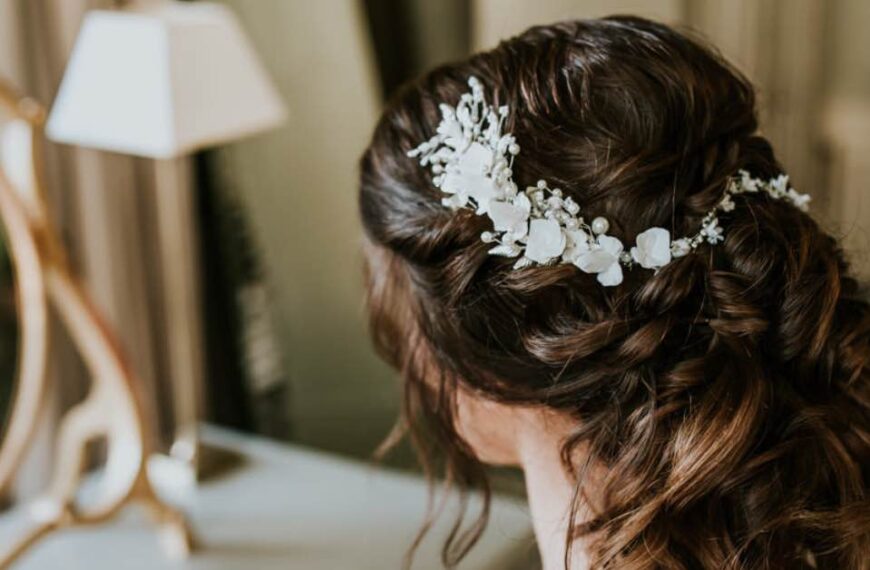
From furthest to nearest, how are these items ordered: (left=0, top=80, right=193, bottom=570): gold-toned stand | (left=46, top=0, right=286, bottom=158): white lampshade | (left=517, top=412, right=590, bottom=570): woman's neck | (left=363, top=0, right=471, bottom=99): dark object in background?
(left=363, top=0, right=471, bottom=99): dark object in background → (left=46, top=0, right=286, bottom=158): white lampshade → (left=0, top=80, right=193, bottom=570): gold-toned stand → (left=517, top=412, right=590, bottom=570): woman's neck

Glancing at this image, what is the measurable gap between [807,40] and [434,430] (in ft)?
2.63

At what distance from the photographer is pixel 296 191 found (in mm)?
1810

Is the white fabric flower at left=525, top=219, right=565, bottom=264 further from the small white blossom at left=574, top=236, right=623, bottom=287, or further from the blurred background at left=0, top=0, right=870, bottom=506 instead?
the blurred background at left=0, top=0, right=870, bottom=506

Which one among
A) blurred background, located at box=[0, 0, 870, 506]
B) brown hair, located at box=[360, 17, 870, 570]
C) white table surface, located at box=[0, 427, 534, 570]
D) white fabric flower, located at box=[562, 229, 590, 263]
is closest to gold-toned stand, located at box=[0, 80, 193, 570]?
white table surface, located at box=[0, 427, 534, 570]

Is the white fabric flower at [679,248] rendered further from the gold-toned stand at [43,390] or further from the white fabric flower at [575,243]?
the gold-toned stand at [43,390]

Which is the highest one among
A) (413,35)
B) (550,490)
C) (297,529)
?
(413,35)

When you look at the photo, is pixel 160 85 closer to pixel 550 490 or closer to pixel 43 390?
pixel 43 390

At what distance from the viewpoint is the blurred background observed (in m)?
1.41

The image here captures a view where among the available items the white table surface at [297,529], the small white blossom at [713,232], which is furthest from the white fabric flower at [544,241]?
the white table surface at [297,529]

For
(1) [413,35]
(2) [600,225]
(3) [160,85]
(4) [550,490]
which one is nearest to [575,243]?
(2) [600,225]

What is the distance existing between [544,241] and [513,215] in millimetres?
29

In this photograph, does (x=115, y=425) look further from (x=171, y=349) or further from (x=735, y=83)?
(x=735, y=83)

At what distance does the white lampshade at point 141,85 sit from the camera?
48.1 inches

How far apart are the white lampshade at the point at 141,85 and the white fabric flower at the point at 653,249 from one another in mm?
693
